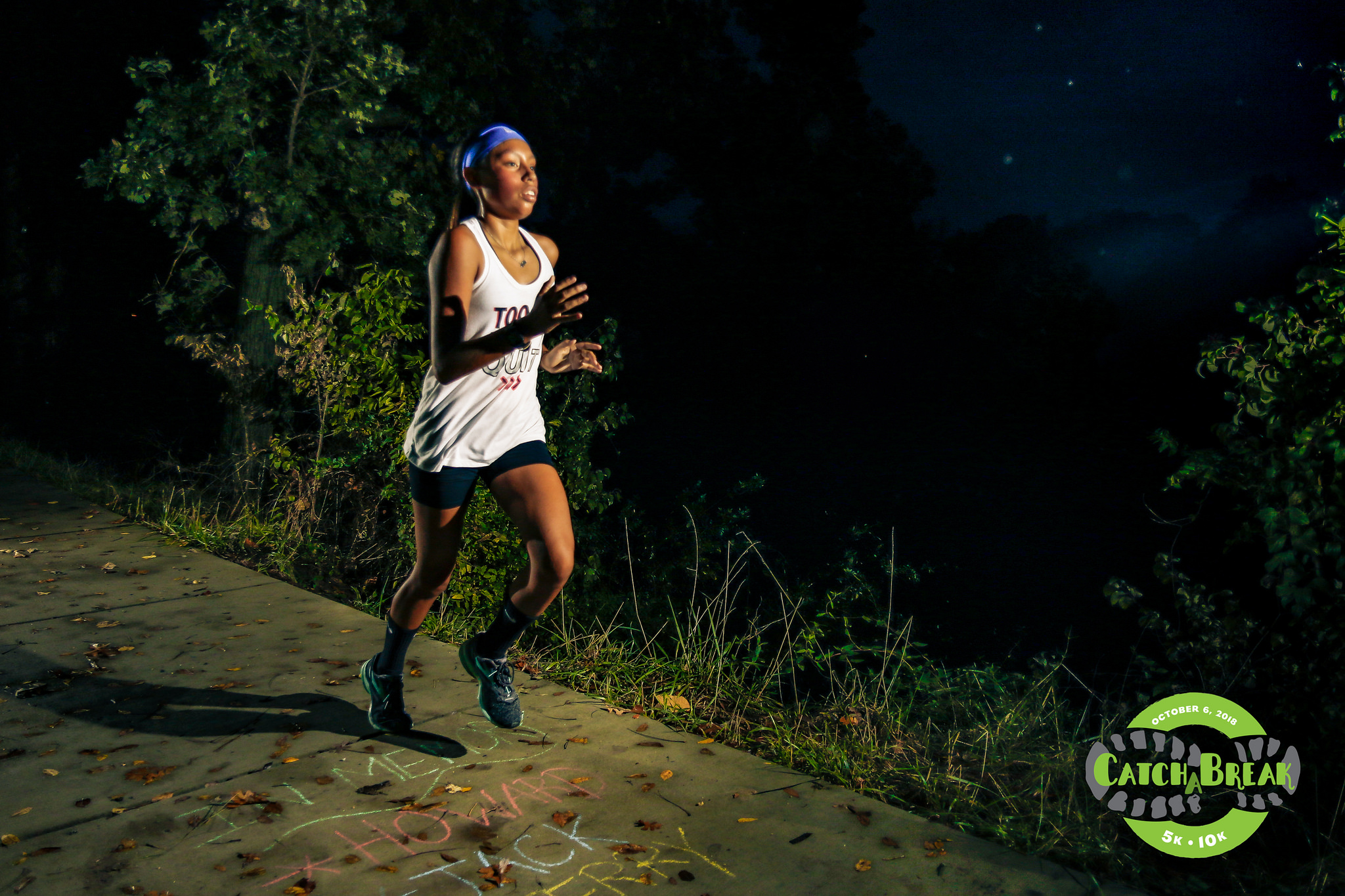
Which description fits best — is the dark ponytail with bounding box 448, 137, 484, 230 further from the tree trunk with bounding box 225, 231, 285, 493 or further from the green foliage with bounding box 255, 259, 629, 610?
the tree trunk with bounding box 225, 231, 285, 493

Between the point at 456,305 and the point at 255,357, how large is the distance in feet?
19.0

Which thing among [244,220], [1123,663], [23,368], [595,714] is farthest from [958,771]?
[23,368]

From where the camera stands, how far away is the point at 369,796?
123 inches

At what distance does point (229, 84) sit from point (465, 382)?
512cm

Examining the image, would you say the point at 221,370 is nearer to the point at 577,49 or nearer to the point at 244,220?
Result: the point at 244,220

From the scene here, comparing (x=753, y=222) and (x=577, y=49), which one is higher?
(x=577, y=49)

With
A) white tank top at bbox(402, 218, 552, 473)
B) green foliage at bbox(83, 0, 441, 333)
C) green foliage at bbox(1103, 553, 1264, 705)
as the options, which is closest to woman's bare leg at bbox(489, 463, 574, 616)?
white tank top at bbox(402, 218, 552, 473)

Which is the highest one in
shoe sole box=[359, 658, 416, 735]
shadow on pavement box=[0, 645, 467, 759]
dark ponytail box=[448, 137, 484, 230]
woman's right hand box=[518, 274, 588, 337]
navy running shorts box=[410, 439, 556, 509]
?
dark ponytail box=[448, 137, 484, 230]

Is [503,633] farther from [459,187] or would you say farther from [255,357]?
[255,357]

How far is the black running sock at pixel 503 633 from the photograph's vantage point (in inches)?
137

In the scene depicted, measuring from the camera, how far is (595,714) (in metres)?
3.86

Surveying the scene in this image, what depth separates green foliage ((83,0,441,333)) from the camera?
7.22 metres

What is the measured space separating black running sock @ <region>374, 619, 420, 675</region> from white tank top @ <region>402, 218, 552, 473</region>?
2.09 ft

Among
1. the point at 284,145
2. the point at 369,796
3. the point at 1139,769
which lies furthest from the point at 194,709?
the point at 284,145
